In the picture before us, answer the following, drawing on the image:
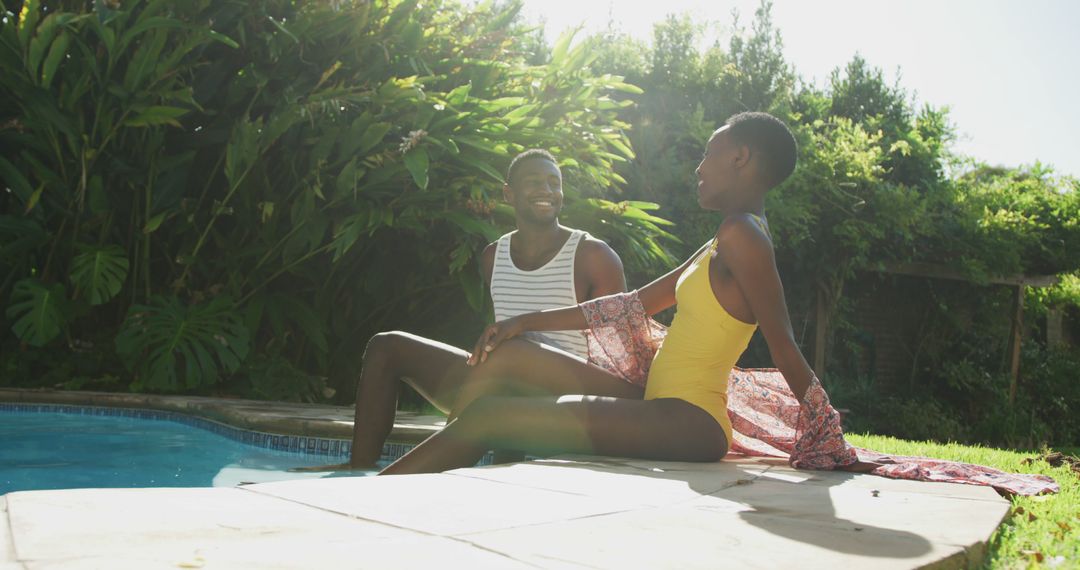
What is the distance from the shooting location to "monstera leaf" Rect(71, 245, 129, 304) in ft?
19.1

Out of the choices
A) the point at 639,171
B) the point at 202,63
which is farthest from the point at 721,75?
the point at 202,63

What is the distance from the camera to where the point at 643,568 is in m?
1.36

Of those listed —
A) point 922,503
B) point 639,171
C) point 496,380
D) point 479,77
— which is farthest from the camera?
point 639,171

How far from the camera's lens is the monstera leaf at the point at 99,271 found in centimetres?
581

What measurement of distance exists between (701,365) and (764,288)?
0.29 m

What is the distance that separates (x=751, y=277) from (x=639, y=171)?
25.1 feet

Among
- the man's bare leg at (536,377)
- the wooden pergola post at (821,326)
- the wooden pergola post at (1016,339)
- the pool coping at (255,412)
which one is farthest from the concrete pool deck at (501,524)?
the wooden pergola post at (1016,339)

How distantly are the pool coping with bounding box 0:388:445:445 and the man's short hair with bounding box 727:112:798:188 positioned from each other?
2307 millimetres

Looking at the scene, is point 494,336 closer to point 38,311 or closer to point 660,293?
point 660,293

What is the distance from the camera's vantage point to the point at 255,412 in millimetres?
5086

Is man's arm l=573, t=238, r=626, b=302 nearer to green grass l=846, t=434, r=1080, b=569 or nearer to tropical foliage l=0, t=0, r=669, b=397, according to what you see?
green grass l=846, t=434, r=1080, b=569

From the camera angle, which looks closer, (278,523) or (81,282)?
(278,523)

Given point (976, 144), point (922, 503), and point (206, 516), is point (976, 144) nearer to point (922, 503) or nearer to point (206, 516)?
point (922, 503)

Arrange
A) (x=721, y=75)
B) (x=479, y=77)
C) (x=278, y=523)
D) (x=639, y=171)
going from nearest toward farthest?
(x=278, y=523) < (x=479, y=77) < (x=639, y=171) < (x=721, y=75)
